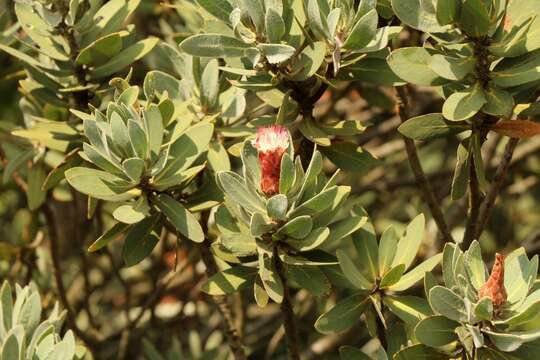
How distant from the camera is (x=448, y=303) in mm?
1679

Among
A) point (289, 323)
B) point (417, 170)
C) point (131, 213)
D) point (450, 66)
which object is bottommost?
point (289, 323)

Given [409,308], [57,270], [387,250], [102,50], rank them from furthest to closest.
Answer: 1. [57,270]
2. [102,50]
3. [387,250]
4. [409,308]

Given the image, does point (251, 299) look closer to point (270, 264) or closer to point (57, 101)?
point (57, 101)

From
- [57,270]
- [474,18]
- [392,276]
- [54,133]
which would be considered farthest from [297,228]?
[57,270]

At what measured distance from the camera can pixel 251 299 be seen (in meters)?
3.56

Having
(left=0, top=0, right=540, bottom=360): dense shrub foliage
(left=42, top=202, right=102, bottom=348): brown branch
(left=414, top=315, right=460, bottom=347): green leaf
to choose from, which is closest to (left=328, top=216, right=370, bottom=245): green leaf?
(left=0, top=0, right=540, bottom=360): dense shrub foliage

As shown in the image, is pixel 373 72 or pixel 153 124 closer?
pixel 153 124

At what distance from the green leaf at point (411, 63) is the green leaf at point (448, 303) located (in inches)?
15.3

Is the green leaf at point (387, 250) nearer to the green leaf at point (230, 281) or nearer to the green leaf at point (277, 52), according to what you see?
the green leaf at point (230, 281)

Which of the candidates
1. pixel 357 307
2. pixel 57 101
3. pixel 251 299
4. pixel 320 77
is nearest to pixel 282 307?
pixel 357 307

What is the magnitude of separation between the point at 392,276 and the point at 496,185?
37 cm

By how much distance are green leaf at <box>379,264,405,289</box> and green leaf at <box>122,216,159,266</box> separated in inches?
17.7

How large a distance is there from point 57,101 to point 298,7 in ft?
2.08

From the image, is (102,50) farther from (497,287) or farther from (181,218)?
(497,287)
